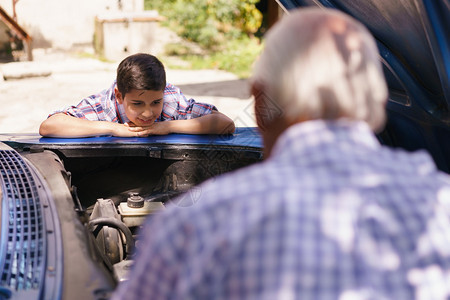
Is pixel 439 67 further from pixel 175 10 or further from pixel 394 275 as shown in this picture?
pixel 175 10

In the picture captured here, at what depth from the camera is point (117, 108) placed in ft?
8.21

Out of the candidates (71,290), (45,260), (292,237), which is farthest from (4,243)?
(292,237)

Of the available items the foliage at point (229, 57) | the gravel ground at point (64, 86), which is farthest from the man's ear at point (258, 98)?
the foliage at point (229, 57)

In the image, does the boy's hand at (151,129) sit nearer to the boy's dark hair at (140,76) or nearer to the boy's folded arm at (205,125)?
the boy's folded arm at (205,125)

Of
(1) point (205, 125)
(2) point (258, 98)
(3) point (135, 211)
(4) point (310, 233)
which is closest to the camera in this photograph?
(4) point (310, 233)

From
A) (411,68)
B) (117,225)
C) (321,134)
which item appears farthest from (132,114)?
(321,134)

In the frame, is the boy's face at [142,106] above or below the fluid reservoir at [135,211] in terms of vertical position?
above

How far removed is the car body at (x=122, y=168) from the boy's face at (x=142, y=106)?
0.09 m

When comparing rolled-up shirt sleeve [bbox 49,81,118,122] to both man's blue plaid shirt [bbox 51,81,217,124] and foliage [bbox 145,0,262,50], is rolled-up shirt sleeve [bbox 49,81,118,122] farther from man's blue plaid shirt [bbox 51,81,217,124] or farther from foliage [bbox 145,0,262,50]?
foliage [bbox 145,0,262,50]

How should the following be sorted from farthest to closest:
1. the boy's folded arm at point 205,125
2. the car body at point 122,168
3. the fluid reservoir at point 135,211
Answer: the boy's folded arm at point 205,125, the fluid reservoir at point 135,211, the car body at point 122,168

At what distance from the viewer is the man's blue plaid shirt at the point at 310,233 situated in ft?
2.58

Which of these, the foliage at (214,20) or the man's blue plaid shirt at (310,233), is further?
the foliage at (214,20)

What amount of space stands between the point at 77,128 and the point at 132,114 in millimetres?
229

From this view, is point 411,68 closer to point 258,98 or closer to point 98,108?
point 258,98
